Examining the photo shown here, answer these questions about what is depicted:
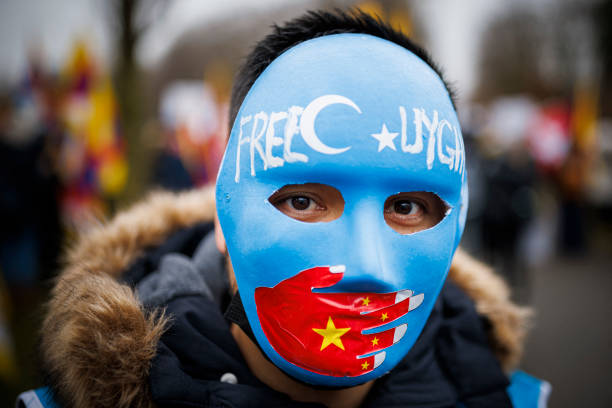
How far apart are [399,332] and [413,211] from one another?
346 millimetres

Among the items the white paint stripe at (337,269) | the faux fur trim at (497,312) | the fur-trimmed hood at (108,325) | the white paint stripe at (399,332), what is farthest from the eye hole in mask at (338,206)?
the faux fur trim at (497,312)

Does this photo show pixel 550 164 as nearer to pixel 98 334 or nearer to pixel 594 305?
pixel 594 305

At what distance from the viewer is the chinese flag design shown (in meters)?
1.04

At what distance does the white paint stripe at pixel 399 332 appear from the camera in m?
1.12

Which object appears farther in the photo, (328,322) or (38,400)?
(38,400)

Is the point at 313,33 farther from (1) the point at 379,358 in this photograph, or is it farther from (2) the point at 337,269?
(1) the point at 379,358

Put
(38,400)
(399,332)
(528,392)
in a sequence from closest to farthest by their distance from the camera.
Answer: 1. (399,332)
2. (38,400)
3. (528,392)

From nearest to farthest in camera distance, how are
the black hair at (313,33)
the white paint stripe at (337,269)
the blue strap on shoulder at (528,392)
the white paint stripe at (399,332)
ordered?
the white paint stripe at (337,269), the white paint stripe at (399,332), the black hair at (313,33), the blue strap on shoulder at (528,392)

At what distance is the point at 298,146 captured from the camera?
41.9 inches

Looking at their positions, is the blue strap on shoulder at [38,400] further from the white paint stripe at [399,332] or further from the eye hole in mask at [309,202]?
the white paint stripe at [399,332]

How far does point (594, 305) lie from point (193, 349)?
18.5 feet

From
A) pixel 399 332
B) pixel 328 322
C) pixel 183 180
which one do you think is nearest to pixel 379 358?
pixel 399 332

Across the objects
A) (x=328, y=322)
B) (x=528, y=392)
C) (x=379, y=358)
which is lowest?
(x=528, y=392)

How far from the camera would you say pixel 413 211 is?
121 cm
